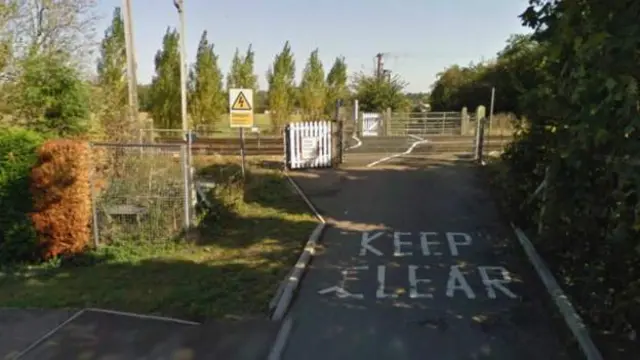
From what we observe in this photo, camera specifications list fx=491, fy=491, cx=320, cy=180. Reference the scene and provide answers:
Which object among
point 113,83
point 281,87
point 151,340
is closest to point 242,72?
point 281,87

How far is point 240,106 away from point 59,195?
5305 millimetres

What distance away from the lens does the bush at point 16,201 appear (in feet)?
25.9

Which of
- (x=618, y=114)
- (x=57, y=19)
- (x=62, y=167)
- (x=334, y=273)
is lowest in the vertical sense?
(x=334, y=273)

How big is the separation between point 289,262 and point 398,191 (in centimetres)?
492

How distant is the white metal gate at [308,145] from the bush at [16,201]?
7462 millimetres

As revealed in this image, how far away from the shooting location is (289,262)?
7.36m

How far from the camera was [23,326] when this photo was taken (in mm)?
5402

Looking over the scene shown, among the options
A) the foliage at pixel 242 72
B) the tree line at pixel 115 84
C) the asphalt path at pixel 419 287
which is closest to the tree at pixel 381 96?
the tree line at pixel 115 84

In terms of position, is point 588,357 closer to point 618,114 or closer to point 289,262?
point 618,114

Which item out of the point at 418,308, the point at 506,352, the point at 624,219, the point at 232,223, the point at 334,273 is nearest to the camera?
the point at 624,219

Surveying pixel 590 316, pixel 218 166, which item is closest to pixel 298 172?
pixel 218 166

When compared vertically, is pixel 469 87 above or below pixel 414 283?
above

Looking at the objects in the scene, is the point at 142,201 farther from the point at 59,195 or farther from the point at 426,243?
the point at 426,243

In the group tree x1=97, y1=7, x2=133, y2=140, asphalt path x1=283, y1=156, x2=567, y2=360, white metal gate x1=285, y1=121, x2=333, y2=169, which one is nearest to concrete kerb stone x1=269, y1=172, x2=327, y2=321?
asphalt path x1=283, y1=156, x2=567, y2=360
